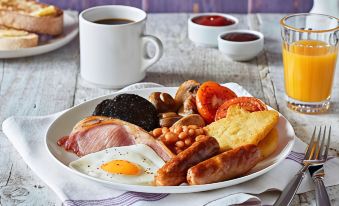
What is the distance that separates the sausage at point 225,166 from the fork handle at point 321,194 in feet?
0.56

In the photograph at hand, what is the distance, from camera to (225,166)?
1.66 metres

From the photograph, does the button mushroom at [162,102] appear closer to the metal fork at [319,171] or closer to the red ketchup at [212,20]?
the metal fork at [319,171]

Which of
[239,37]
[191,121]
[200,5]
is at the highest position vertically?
[191,121]

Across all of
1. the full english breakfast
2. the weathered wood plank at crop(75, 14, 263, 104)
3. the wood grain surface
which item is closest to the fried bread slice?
the full english breakfast

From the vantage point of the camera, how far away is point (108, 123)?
1888 mm

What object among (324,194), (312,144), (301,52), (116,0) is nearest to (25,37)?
(116,0)

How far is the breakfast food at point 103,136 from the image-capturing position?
185cm

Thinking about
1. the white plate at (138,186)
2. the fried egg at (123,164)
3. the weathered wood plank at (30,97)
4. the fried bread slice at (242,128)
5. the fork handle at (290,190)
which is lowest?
the weathered wood plank at (30,97)

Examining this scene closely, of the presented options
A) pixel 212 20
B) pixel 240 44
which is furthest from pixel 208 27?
pixel 240 44

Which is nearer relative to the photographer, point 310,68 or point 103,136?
point 103,136

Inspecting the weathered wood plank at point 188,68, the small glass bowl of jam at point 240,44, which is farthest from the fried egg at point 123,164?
the small glass bowl of jam at point 240,44

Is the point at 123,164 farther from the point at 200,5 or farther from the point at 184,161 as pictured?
the point at 200,5

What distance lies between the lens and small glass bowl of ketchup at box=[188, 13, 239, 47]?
2949mm

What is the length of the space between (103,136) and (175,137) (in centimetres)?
19
